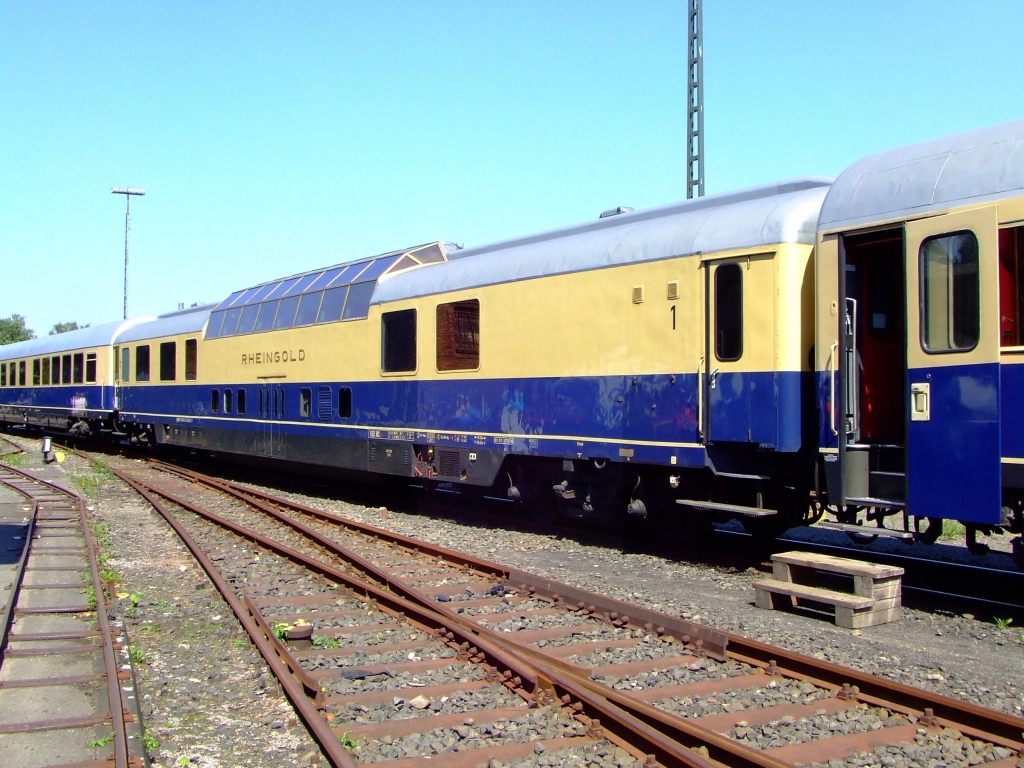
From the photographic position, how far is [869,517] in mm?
7832

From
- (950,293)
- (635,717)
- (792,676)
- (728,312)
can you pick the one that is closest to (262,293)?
(728,312)

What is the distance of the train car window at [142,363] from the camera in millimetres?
23000

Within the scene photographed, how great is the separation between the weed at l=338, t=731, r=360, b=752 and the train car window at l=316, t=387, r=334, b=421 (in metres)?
10.5

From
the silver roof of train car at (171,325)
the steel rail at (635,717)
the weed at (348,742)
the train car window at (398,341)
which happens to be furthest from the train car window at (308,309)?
the weed at (348,742)

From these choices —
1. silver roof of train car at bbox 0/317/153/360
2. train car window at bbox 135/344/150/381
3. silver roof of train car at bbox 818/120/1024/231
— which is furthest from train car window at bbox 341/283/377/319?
silver roof of train car at bbox 0/317/153/360

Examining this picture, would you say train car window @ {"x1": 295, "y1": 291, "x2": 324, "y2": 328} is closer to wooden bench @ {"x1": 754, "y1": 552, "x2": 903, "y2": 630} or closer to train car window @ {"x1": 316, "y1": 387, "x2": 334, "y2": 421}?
train car window @ {"x1": 316, "y1": 387, "x2": 334, "y2": 421}

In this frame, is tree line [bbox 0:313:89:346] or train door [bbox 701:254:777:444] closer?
train door [bbox 701:254:777:444]

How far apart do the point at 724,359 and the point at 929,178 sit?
92.4 inches

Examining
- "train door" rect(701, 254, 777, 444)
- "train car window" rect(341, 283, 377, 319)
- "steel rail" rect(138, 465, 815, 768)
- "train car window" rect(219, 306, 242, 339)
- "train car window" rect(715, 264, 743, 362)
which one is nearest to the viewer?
"steel rail" rect(138, 465, 815, 768)

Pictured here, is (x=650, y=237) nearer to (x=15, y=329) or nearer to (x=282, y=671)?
(x=282, y=671)

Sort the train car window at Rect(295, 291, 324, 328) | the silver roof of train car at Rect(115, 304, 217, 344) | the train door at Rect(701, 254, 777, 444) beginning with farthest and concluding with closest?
the silver roof of train car at Rect(115, 304, 217, 344)
the train car window at Rect(295, 291, 324, 328)
the train door at Rect(701, 254, 777, 444)

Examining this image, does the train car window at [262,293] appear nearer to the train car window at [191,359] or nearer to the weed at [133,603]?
the train car window at [191,359]

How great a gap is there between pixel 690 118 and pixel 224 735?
1062cm

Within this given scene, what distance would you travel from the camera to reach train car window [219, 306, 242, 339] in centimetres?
1845
